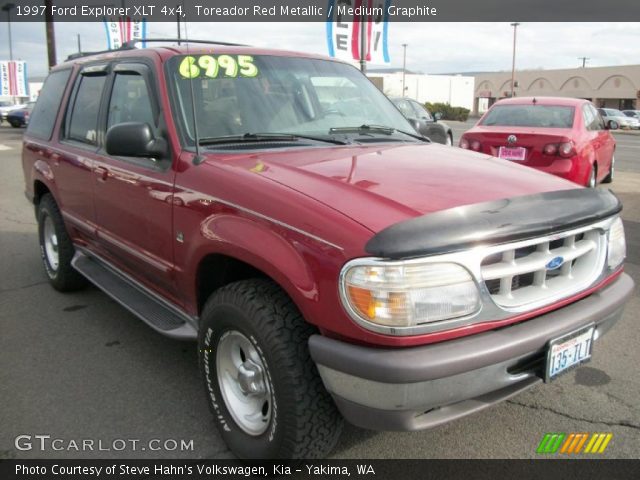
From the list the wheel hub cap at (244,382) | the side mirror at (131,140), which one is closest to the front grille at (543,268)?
the wheel hub cap at (244,382)

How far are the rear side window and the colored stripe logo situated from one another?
4288 mm

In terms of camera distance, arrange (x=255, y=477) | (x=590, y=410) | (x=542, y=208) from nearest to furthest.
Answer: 1. (x=542, y=208)
2. (x=255, y=477)
3. (x=590, y=410)

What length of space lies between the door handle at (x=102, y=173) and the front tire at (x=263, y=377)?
1.51m

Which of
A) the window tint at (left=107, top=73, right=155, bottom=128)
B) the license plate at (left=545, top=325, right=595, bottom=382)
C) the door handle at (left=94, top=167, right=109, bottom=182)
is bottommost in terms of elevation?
the license plate at (left=545, top=325, right=595, bottom=382)

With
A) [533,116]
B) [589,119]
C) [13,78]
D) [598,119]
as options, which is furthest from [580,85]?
[533,116]

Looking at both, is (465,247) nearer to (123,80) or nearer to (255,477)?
(255,477)

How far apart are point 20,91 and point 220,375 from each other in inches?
1836

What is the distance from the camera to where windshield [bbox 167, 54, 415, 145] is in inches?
123

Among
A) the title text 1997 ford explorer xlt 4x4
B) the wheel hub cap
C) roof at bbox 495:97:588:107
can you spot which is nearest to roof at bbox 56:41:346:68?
the title text 1997 ford explorer xlt 4x4

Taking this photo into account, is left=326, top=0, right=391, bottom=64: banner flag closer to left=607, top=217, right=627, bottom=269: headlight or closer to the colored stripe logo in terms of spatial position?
left=607, top=217, right=627, bottom=269: headlight

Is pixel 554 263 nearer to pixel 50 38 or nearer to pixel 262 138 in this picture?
pixel 262 138

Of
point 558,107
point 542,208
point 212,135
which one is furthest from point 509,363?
point 558,107

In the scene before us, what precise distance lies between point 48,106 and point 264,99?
8.73 feet

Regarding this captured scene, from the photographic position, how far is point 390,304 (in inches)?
78.0
